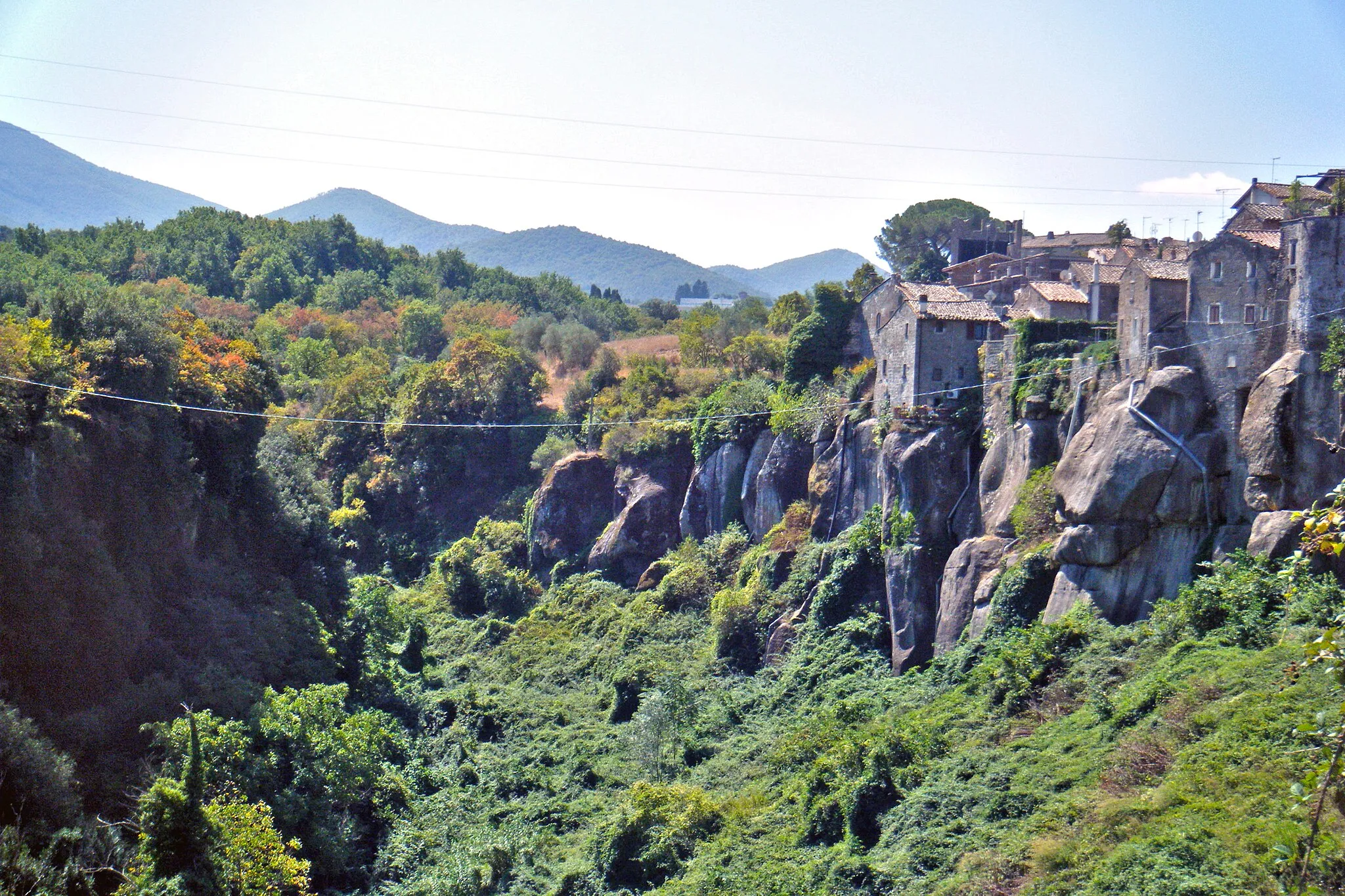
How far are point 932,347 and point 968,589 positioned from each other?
8.03 meters

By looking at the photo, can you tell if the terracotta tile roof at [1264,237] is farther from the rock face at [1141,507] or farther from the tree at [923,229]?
the tree at [923,229]

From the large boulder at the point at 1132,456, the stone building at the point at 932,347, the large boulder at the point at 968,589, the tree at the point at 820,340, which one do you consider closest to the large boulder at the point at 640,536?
the tree at the point at 820,340

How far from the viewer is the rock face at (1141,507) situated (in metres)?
22.6

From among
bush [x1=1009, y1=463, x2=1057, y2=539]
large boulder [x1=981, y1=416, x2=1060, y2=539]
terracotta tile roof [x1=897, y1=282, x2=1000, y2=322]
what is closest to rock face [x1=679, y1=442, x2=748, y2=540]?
terracotta tile roof [x1=897, y1=282, x2=1000, y2=322]

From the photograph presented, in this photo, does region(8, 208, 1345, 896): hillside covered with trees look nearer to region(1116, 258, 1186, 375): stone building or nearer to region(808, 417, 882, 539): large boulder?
region(808, 417, 882, 539): large boulder

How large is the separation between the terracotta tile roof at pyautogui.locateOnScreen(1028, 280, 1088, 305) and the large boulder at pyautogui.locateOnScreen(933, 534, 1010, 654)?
9303 millimetres

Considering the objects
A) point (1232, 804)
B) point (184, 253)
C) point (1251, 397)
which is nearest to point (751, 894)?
point (1232, 804)

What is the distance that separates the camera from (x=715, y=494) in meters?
40.9

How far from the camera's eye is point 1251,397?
2222cm

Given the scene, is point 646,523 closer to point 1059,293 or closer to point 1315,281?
point 1059,293

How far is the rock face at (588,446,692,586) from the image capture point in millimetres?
43000

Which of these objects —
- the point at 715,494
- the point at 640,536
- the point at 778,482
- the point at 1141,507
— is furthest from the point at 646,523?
the point at 1141,507

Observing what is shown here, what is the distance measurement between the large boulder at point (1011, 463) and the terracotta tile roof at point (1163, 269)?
3.98 m

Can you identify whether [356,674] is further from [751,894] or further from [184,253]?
[184,253]
